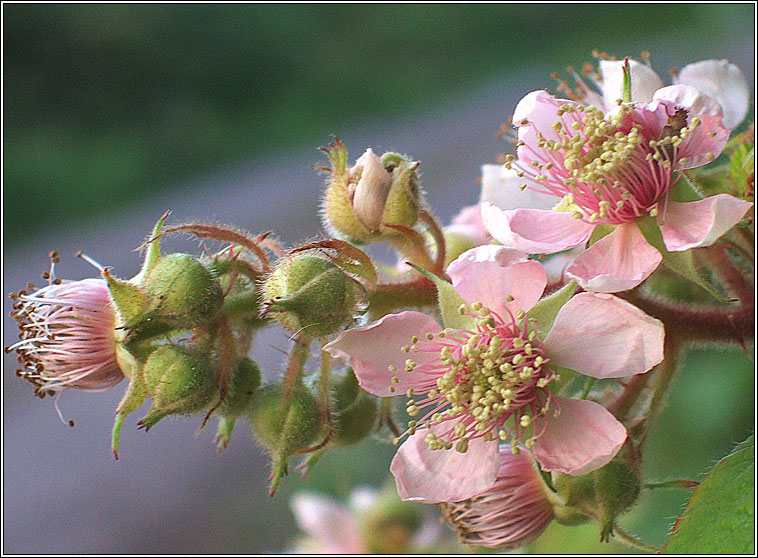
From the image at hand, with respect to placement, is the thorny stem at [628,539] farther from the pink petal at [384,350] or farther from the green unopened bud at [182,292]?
the green unopened bud at [182,292]

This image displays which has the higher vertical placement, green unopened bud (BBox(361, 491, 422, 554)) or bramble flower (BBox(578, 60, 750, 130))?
bramble flower (BBox(578, 60, 750, 130))

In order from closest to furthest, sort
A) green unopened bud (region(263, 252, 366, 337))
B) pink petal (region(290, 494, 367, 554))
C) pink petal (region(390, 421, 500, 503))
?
green unopened bud (region(263, 252, 366, 337)), pink petal (region(390, 421, 500, 503)), pink petal (region(290, 494, 367, 554))

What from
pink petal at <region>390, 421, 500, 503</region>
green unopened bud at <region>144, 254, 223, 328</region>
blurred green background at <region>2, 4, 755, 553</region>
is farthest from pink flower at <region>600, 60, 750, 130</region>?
blurred green background at <region>2, 4, 755, 553</region>

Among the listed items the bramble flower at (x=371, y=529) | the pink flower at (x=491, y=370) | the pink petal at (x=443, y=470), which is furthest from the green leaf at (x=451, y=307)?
the bramble flower at (x=371, y=529)

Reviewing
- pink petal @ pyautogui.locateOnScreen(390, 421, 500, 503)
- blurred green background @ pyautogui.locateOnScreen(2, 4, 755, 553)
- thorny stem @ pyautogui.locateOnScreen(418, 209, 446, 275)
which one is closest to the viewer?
pink petal @ pyautogui.locateOnScreen(390, 421, 500, 503)

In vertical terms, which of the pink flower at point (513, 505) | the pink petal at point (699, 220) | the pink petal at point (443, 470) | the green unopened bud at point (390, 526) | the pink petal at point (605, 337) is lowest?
the green unopened bud at point (390, 526)

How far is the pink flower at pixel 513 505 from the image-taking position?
47.0 inches

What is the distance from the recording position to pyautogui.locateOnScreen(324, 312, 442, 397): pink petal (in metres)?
1.01

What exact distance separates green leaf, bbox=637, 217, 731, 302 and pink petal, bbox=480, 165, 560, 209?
16cm

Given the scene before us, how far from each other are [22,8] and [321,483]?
6269mm

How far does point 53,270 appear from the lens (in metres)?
1.14

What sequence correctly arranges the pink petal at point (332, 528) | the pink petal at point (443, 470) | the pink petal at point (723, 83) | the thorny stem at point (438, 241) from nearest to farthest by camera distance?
the pink petal at point (443, 470) → the thorny stem at point (438, 241) → the pink petal at point (723, 83) → the pink petal at point (332, 528)

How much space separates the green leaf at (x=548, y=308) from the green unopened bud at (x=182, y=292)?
1.39ft

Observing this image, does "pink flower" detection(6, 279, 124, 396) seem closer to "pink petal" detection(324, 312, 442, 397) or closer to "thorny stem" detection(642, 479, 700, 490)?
"pink petal" detection(324, 312, 442, 397)
